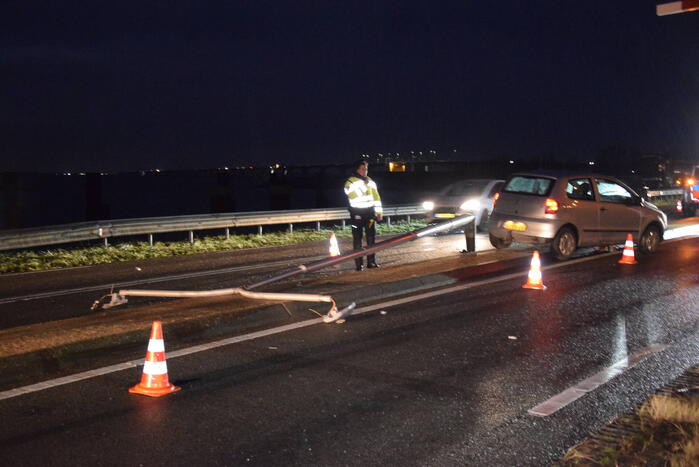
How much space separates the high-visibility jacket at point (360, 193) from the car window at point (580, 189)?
3.95 metres

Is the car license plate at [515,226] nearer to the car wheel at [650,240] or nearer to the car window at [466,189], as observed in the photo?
the car wheel at [650,240]

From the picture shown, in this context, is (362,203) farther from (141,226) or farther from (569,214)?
(141,226)

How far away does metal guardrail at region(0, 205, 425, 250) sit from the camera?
53.7 ft

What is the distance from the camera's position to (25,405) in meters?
5.86

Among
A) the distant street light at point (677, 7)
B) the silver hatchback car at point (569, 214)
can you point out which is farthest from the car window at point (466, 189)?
the distant street light at point (677, 7)

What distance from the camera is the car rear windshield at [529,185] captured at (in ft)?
47.9

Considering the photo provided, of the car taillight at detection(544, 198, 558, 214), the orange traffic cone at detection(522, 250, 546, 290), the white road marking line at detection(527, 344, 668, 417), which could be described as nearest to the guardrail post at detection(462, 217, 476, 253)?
the car taillight at detection(544, 198, 558, 214)

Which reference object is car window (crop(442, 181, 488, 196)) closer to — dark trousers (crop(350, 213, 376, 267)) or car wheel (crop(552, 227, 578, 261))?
car wheel (crop(552, 227, 578, 261))

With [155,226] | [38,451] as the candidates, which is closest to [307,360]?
[38,451]

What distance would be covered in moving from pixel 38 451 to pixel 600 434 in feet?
11.7

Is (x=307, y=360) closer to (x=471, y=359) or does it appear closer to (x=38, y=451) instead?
(x=471, y=359)

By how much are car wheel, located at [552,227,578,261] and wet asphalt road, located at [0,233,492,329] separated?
256cm

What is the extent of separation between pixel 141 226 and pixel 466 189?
8.97m

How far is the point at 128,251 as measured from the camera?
57.1 feet
